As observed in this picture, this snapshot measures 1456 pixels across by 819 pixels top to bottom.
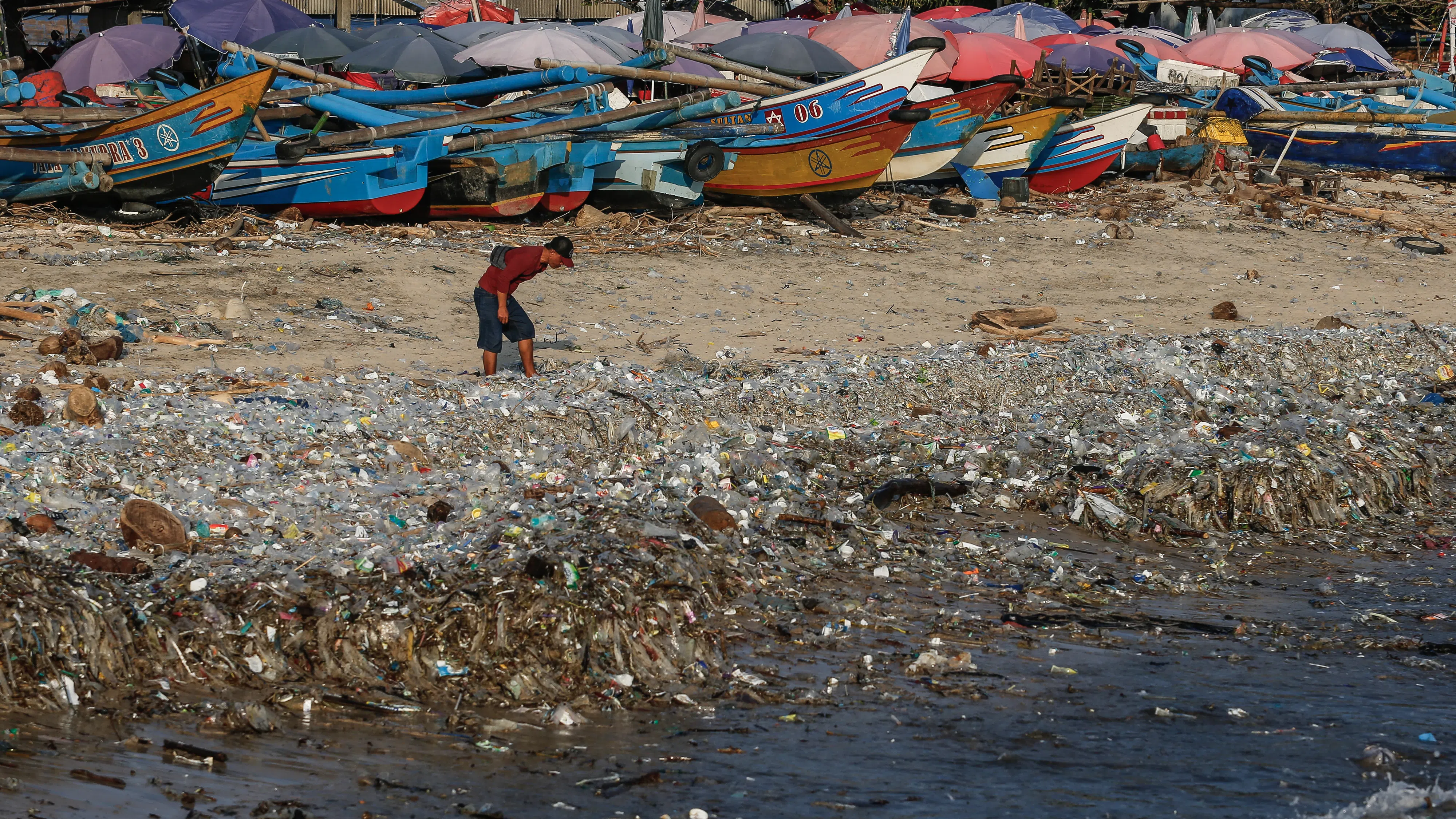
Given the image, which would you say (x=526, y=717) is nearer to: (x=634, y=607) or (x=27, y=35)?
(x=634, y=607)

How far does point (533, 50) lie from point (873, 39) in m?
4.89

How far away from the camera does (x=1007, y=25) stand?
2347 cm

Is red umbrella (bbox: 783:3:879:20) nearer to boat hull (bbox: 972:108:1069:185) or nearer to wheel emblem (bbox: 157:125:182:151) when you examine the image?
boat hull (bbox: 972:108:1069:185)

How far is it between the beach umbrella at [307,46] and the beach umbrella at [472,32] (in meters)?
1.55

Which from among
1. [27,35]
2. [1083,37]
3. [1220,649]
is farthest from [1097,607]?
[27,35]

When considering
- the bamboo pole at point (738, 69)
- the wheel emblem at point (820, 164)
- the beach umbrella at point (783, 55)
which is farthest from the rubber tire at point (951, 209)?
the beach umbrella at point (783, 55)

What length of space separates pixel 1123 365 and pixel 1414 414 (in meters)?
1.81

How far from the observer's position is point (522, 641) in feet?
15.0

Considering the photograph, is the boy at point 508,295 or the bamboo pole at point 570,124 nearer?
the boy at point 508,295

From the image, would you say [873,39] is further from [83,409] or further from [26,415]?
[26,415]

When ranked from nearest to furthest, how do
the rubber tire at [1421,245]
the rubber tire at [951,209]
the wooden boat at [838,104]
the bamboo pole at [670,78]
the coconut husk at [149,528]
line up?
1. the coconut husk at [149,528]
2. the wooden boat at [838,104]
3. the rubber tire at [1421,245]
4. the bamboo pole at [670,78]
5. the rubber tire at [951,209]

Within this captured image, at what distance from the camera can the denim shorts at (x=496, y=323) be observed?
7352 mm

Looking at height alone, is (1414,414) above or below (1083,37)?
below

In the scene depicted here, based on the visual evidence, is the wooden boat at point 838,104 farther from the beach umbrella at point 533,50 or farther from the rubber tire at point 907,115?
the beach umbrella at point 533,50
